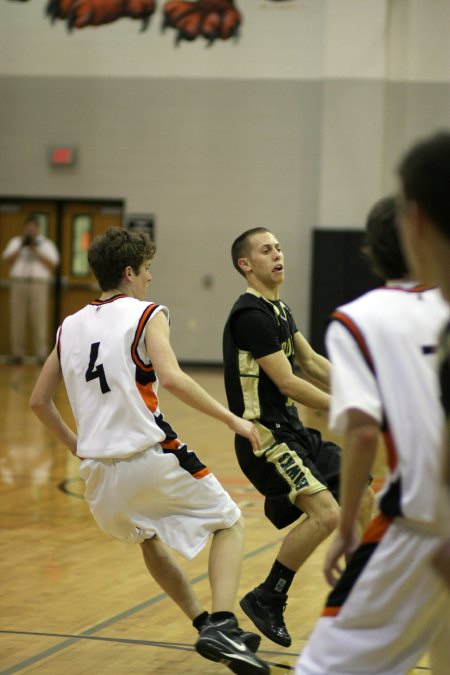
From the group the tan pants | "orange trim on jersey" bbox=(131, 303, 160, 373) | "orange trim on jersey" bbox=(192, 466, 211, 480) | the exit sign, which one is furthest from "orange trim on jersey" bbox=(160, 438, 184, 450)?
the exit sign

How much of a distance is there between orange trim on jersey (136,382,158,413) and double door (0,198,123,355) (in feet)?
42.9

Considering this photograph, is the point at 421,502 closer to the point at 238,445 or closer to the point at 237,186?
the point at 238,445

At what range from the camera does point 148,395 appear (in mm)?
3750

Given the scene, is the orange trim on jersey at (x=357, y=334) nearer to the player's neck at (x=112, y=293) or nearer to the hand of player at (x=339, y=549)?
the hand of player at (x=339, y=549)

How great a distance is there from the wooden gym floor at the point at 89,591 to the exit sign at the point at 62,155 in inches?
347

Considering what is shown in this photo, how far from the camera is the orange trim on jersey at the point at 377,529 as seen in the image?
2322 millimetres

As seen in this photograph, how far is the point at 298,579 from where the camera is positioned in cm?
527

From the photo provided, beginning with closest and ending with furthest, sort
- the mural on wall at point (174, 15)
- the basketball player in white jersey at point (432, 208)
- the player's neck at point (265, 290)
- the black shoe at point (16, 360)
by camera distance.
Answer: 1. the basketball player in white jersey at point (432, 208)
2. the player's neck at point (265, 290)
3. the mural on wall at point (174, 15)
4. the black shoe at point (16, 360)

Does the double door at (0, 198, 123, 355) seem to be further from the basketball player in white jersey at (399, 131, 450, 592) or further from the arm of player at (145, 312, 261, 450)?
the basketball player in white jersey at (399, 131, 450, 592)

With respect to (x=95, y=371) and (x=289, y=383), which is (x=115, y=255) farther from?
(x=289, y=383)

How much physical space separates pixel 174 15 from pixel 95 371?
13.4 meters

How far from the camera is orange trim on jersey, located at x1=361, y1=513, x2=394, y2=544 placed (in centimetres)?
232

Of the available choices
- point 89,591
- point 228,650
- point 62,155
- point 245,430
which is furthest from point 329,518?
point 62,155

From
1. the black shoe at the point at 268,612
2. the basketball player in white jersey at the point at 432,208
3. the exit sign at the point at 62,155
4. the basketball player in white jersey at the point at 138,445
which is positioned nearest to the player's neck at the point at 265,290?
the basketball player in white jersey at the point at 138,445
